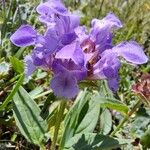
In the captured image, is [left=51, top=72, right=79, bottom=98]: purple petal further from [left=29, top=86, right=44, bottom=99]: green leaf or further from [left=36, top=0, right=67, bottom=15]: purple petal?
[left=29, top=86, right=44, bottom=99]: green leaf

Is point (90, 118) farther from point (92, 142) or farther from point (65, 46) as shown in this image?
point (65, 46)

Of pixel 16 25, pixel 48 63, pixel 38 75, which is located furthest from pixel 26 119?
pixel 16 25

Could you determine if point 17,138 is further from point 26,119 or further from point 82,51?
point 82,51

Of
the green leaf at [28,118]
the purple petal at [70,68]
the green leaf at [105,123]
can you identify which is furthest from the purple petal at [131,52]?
the green leaf at [105,123]

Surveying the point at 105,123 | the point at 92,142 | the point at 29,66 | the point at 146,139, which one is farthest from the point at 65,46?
the point at 146,139

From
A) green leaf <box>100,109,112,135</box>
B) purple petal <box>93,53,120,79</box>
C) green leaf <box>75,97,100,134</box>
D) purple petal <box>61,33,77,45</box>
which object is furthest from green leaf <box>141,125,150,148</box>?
purple petal <box>61,33,77,45</box>

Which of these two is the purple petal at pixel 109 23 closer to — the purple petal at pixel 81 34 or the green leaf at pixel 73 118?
the purple petal at pixel 81 34
